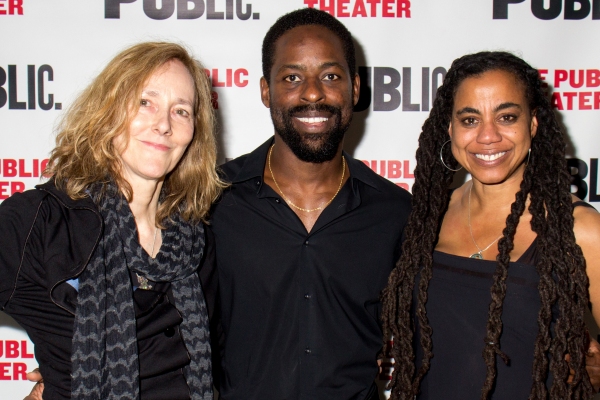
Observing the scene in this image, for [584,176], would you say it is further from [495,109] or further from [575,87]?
[495,109]

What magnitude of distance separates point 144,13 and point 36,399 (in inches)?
79.0

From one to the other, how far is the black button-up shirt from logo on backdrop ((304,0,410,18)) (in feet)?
3.78

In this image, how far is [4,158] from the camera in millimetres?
2996

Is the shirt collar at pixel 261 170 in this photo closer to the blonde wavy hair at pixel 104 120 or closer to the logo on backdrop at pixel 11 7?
the blonde wavy hair at pixel 104 120

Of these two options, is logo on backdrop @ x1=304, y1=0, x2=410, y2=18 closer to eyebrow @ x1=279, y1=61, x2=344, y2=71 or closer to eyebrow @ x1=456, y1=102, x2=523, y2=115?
eyebrow @ x1=279, y1=61, x2=344, y2=71

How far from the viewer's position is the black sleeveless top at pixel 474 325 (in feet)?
6.13

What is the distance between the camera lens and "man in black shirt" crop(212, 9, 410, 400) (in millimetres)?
2160

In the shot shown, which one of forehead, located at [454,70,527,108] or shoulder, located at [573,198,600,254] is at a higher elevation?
forehead, located at [454,70,527,108]

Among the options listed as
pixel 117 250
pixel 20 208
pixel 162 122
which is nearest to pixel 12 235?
pixel 20 208

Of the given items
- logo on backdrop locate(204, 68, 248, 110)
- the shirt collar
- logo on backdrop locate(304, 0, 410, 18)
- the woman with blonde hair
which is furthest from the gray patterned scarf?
logo on backdrop locate(304, 0, 410, 18)

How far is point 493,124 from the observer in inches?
76.8

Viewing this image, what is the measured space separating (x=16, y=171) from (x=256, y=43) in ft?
4.88

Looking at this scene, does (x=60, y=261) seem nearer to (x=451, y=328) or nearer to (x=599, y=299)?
(x=451, y=328)

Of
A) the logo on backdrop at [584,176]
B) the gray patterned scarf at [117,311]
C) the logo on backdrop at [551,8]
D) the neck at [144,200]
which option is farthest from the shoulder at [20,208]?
the logo on backdrop at [584,176]
